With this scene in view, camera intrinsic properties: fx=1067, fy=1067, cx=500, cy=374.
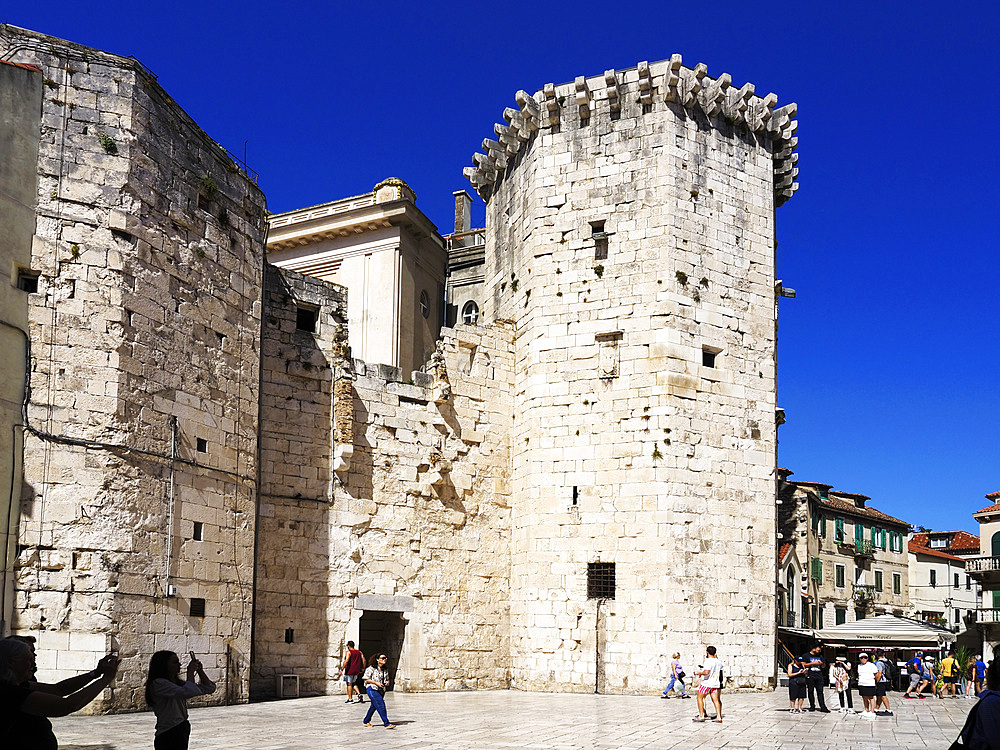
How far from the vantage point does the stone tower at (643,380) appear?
18516 mm

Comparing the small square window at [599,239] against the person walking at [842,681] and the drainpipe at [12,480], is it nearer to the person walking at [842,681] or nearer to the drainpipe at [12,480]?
the person walking at [842,681]

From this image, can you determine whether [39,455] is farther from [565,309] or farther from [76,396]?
[565,309]

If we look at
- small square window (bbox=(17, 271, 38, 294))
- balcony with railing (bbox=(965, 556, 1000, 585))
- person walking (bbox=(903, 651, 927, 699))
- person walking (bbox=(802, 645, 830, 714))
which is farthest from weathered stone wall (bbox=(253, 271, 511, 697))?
balcony with railing (bbox=(965, 556, 1000, 585))

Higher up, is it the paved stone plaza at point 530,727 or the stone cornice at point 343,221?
the stone cornice at point 343,221

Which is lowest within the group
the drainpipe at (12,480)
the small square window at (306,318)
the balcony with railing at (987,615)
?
the balcony with railing at (987,615)

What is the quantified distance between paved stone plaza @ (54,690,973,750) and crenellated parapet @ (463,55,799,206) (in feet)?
35.3

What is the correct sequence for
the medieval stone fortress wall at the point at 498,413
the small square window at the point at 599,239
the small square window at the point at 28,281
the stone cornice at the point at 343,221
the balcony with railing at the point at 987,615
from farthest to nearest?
the balcony with railing at the point at 987,615
the stone cornice at the point at 343,221
the small square window at the point at 599,239
the medieval stone fortress wall at the point at 498,413
the small square window at the point at 28,281

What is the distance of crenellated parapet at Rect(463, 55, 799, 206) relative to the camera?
20.0m

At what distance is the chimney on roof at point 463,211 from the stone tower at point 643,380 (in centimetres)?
1171

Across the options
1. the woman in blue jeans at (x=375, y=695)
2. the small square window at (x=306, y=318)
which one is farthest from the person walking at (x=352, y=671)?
the small square window at (x=306, y=318)

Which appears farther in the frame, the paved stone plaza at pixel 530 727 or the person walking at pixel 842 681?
the person walking at pixel 842 681

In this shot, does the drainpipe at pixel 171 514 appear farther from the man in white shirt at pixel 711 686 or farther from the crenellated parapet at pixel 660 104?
the crenellated parapet at pixel 660 104

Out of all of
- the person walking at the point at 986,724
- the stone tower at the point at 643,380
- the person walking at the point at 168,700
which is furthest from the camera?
the stone tower at the point at 643,380

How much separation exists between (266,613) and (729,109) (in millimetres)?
12641
